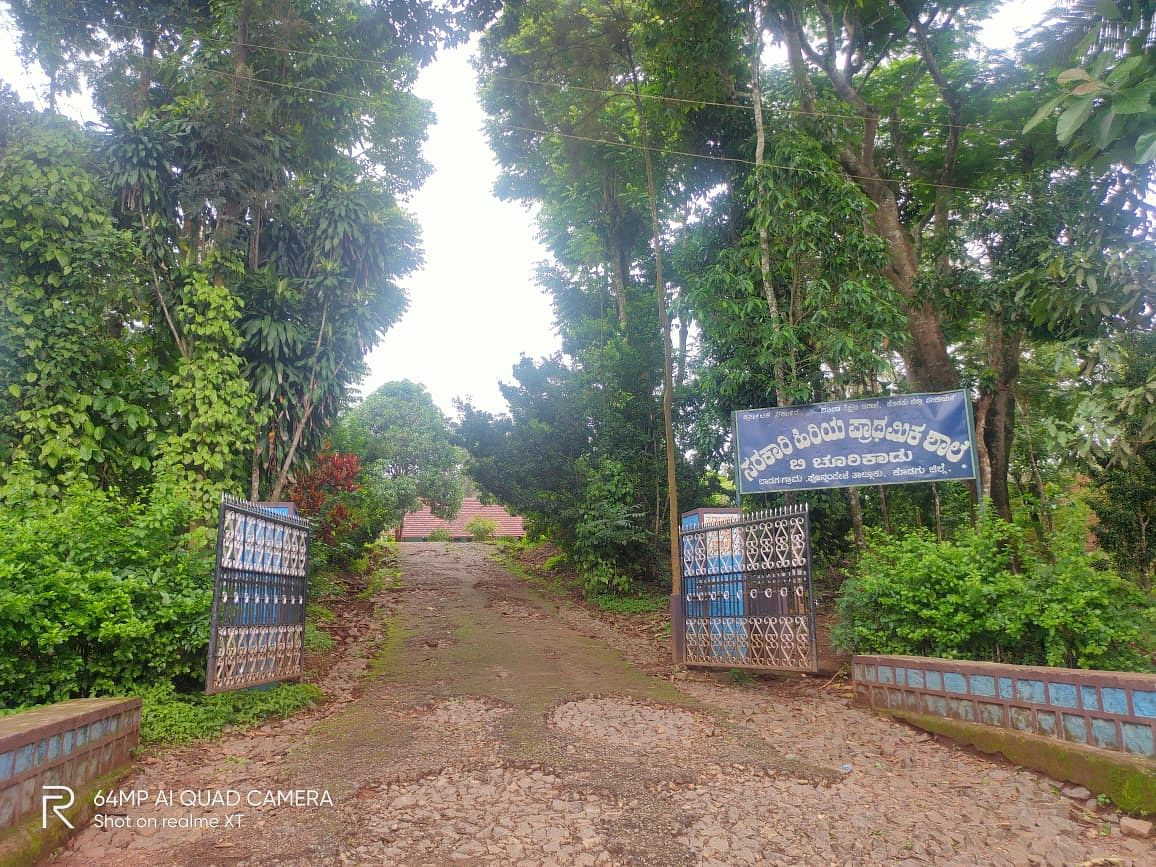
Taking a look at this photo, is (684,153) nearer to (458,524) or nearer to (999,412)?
(999,412)

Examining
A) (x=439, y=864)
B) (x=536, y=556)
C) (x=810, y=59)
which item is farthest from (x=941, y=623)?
(x=536, y=556)

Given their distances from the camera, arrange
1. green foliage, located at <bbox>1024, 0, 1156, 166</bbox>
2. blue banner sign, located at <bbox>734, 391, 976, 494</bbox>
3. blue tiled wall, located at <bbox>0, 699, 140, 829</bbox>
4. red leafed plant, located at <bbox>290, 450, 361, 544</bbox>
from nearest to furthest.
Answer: blue tiled wall, located at <bbox>0, 699, 140, 829</bbox> < green foliage, located at <bbox>1024, 0, 1156, 166</bbox> < blue banner sign, located at <bbox>734, 391, 976, 494</bbox> < red leafed plant, located at <bbox>290, 450, 361, 544</bbox>

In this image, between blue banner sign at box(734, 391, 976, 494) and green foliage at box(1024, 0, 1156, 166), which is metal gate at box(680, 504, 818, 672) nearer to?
blue banner sign at box(734, 391, 976, 494)

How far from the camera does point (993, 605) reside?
5.09 meters

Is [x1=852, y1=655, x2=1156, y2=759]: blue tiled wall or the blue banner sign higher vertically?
the blue banner sign

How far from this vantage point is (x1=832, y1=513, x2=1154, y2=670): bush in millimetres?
4543

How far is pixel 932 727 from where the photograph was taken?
16.1 feet

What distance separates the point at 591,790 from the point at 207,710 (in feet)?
9.83

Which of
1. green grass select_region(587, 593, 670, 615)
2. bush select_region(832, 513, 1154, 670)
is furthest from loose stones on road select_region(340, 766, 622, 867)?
green grass select_region(587, 593, 670, 615)

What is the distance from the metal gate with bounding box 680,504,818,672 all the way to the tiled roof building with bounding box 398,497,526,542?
73.8ft

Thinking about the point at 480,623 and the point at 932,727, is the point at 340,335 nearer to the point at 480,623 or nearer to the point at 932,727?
the point at 480,623

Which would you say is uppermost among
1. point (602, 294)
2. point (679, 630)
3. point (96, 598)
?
point (602, 294)

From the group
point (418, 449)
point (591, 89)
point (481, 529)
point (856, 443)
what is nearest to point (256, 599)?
point (856, 443)

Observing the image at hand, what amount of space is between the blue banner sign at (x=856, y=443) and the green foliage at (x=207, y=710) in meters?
5.02
